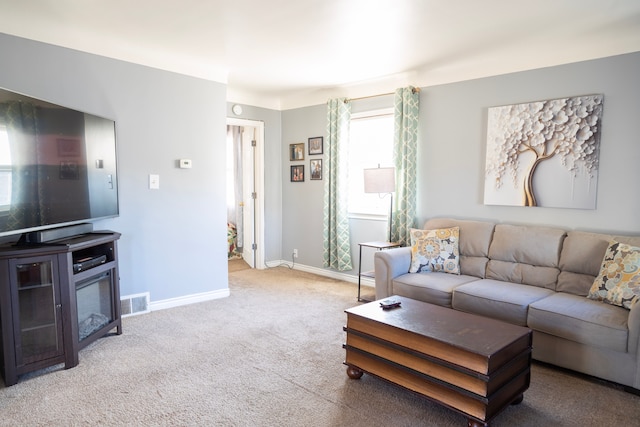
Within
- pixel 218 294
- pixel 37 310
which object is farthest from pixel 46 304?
pixel 218 294

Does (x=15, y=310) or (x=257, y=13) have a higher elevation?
(x=257, y=13)

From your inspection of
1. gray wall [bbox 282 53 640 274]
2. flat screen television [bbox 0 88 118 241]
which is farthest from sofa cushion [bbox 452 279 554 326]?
flat screen television [bbox 0 88 118 241]

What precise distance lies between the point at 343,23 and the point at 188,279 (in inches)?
112

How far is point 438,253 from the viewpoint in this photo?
369cm

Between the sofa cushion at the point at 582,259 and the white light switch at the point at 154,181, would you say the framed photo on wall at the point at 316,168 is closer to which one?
the white light switch at the point at 154,181

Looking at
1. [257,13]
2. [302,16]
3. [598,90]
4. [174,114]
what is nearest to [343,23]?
[302,16]

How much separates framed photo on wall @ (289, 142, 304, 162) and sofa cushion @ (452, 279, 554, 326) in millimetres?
3027

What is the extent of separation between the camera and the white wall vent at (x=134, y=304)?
3.58m

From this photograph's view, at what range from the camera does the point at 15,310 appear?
2.37 metres

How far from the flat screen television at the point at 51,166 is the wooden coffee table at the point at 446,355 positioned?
2138 millimetres

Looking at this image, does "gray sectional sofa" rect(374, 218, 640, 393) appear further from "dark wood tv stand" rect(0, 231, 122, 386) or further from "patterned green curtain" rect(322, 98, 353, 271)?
"dark wood tv stand" rect(0, 231, 122, 386)

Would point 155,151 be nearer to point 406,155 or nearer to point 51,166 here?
point 51,166

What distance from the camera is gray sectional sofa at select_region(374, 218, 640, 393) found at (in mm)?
2410

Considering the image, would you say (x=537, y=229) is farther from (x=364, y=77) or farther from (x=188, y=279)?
(x=188, y=279)
